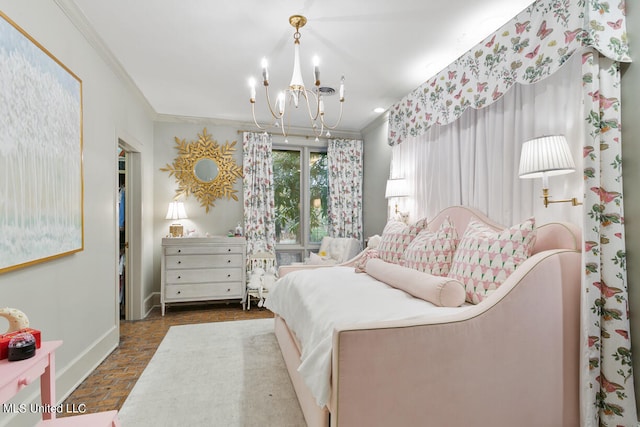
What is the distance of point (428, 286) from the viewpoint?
174 cm

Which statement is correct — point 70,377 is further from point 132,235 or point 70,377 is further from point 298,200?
point 298,200

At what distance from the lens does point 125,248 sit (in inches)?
148

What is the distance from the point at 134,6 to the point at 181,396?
2529 mm

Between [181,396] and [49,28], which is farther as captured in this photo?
[181,396]

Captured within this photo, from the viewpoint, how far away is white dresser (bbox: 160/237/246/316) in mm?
3982

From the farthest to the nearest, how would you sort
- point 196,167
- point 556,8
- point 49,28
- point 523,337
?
point 196,167
point 49,28
point 556,8
point 523,337

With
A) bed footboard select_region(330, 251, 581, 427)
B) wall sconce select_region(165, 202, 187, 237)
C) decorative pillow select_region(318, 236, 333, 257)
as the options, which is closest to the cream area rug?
bed footboard select_region(330, 251, 581, 427)

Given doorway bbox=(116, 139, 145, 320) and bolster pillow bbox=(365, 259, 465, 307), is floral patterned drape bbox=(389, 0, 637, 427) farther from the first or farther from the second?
doorway bbox=(116, 139, 145, 320)

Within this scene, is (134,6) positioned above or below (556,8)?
above

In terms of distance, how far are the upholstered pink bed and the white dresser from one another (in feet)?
8.62

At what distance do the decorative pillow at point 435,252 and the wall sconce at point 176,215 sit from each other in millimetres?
3046

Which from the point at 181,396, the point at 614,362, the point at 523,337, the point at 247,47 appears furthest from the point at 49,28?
the point at 614,362

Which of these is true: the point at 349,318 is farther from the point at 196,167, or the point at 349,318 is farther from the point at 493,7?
the point at 196,167

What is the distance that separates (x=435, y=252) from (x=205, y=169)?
3.42 meters
